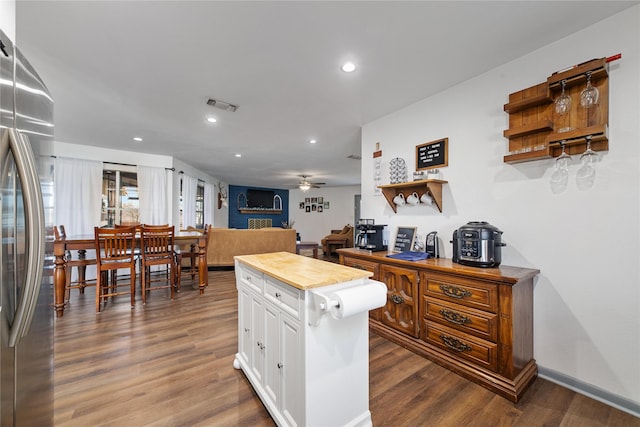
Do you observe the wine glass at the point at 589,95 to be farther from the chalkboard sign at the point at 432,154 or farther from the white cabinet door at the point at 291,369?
the white cabinet door at the point at 291,369

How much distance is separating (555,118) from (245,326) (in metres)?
2.69

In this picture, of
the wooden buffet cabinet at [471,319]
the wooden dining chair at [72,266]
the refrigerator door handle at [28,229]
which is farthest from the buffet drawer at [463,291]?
the wooden dining chair at [72,266]

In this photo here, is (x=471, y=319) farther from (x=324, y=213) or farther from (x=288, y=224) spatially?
(x=288, y=224)

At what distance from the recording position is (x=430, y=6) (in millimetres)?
1515

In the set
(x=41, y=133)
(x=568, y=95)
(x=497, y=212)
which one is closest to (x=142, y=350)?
(x=41, y=133)

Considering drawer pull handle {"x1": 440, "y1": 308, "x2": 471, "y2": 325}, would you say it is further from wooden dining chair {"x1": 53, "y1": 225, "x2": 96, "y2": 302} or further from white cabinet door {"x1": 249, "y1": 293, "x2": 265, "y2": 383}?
wooden dining chair {"x1": 53, "y1": 225, "x2": 96, "y2": 302}

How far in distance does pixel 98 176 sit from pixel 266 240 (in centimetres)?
334

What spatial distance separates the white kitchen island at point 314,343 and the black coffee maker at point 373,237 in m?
1.33

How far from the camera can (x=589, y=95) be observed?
1.63 metres

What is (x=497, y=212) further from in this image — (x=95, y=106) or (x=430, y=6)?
(x=95, y=106)

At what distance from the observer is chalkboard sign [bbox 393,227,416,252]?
274 centimetres

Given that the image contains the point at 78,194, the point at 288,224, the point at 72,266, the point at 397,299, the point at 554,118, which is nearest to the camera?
the point at 554,118

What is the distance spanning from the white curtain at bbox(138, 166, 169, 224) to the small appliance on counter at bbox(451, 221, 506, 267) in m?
5.47

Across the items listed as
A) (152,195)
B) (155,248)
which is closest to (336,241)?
(152,195)
